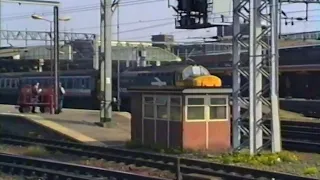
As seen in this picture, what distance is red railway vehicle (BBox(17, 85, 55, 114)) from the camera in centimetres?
3609

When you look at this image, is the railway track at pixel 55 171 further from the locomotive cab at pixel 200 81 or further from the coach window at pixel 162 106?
the locomotive cab at pixel 200 81

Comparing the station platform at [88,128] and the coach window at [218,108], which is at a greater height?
the coach window at [218,108]

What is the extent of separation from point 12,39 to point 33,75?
14.1 m

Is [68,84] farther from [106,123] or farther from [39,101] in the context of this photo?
[106,123]

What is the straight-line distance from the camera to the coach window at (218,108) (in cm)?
2160

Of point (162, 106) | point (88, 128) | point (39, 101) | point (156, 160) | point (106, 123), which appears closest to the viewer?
point (156, 160)

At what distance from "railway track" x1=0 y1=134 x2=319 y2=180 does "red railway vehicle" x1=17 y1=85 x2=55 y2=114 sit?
30.5ft

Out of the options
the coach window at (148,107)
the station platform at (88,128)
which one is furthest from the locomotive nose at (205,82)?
the station platform at (88,128)

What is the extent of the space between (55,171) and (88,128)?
13457 millimetres

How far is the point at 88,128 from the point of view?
28.8m

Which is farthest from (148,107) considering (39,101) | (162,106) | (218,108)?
(39,101)

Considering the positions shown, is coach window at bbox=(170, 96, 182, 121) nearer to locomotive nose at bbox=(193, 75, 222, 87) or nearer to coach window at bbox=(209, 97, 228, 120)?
locomotive nose at bbox=(193, 75, 222, 87)

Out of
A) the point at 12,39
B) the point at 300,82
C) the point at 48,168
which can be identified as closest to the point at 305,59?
the point at 300,82

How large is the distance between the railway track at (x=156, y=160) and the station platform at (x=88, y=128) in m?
2.03
